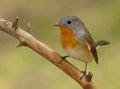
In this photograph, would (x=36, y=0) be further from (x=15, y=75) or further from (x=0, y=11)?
(x=15, y=75)

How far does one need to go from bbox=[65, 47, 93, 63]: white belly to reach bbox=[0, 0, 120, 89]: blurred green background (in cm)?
211

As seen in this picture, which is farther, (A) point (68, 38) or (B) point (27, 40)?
(A) point (68, 38)

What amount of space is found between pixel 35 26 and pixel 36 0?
3.25 feet

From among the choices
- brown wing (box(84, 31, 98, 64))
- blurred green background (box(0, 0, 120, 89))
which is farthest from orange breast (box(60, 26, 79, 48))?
blurred green background (box(0, 0, 120, 89))

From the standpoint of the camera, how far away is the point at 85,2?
9.53m

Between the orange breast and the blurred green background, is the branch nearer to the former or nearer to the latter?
the orange breast

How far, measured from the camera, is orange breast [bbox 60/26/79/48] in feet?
14.5

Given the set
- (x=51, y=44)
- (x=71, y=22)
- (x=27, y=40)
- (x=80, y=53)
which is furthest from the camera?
(x=51, y=44)

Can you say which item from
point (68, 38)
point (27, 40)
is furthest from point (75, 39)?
point (27, 40)

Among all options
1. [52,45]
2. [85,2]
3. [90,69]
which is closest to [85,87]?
[90,69]

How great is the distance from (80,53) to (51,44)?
355cm

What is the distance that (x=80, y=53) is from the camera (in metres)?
4.54

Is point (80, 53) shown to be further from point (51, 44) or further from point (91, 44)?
point (51, 44)

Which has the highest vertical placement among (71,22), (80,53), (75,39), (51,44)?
(71,22)
